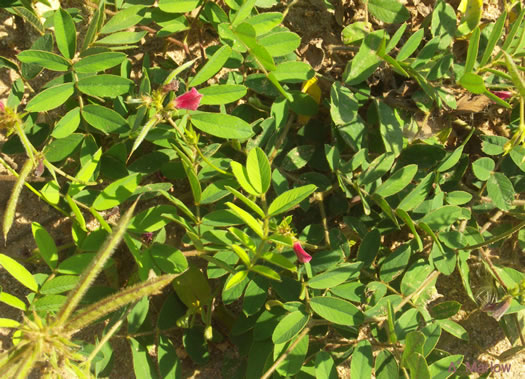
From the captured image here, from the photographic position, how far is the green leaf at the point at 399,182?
1970mm

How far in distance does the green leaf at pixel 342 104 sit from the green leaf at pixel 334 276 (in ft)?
1.72

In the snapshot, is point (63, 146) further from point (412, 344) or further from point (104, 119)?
point (412, 344)

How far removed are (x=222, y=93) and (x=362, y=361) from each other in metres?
1.05

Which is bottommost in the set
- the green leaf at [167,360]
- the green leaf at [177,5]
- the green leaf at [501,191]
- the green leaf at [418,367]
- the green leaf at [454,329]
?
the green leaf at [167,360]

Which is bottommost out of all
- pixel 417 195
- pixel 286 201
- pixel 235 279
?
pixel 235 279

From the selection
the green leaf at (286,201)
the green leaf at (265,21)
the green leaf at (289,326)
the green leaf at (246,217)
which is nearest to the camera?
the green leaf at (246,217)

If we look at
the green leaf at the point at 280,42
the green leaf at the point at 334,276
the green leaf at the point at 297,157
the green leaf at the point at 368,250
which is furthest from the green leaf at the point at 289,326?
the green leaf at the point at 280,42

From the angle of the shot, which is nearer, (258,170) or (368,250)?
(258,170)

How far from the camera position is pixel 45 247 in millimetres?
1925

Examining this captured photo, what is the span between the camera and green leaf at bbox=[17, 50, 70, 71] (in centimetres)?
187

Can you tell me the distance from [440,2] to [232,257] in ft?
4.29

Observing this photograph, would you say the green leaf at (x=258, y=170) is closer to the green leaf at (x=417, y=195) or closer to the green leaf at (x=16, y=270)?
the green leaf at (x=417, y=195)

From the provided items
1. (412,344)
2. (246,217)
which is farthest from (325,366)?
(246,217)

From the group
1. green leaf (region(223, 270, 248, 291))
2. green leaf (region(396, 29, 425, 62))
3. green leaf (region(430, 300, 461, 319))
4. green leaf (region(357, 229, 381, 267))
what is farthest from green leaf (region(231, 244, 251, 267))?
green leaf (region(396, 29, 425, 62))
